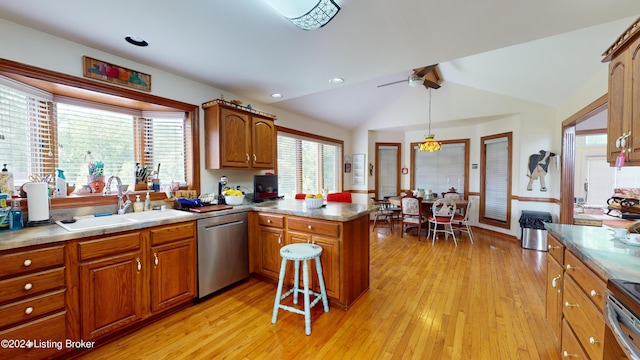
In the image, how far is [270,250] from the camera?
9.08 ft

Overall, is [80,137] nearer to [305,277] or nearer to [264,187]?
[264,187]

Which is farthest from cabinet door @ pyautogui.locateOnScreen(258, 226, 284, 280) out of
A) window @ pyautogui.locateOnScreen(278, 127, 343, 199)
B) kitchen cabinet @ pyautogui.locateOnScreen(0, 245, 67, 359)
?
window @ pyautogui.locateOnScreen(278, 127, 343, 199)

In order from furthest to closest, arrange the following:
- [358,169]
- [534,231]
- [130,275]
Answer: [358,169]
[534,231]
[130,275]

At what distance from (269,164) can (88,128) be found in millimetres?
1934

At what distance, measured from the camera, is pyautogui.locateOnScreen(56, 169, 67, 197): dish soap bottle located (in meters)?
2.06

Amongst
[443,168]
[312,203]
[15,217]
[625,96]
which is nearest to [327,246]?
[312,203]

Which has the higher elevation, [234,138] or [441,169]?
[234,138]

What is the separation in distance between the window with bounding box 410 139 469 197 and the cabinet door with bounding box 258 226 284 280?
4.72m

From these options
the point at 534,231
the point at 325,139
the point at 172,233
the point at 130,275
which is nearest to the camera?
the point at 130,275

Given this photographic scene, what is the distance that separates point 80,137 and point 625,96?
4077 millimetres

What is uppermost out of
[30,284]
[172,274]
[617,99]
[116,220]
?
[617,99]

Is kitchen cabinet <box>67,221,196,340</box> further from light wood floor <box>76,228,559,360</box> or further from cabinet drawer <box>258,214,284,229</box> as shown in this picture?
cabinet drawer <box>258,214,284,229</box>

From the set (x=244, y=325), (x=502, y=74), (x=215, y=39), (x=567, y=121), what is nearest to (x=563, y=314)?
(x=244, y=325)

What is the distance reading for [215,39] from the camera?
6.71ft
